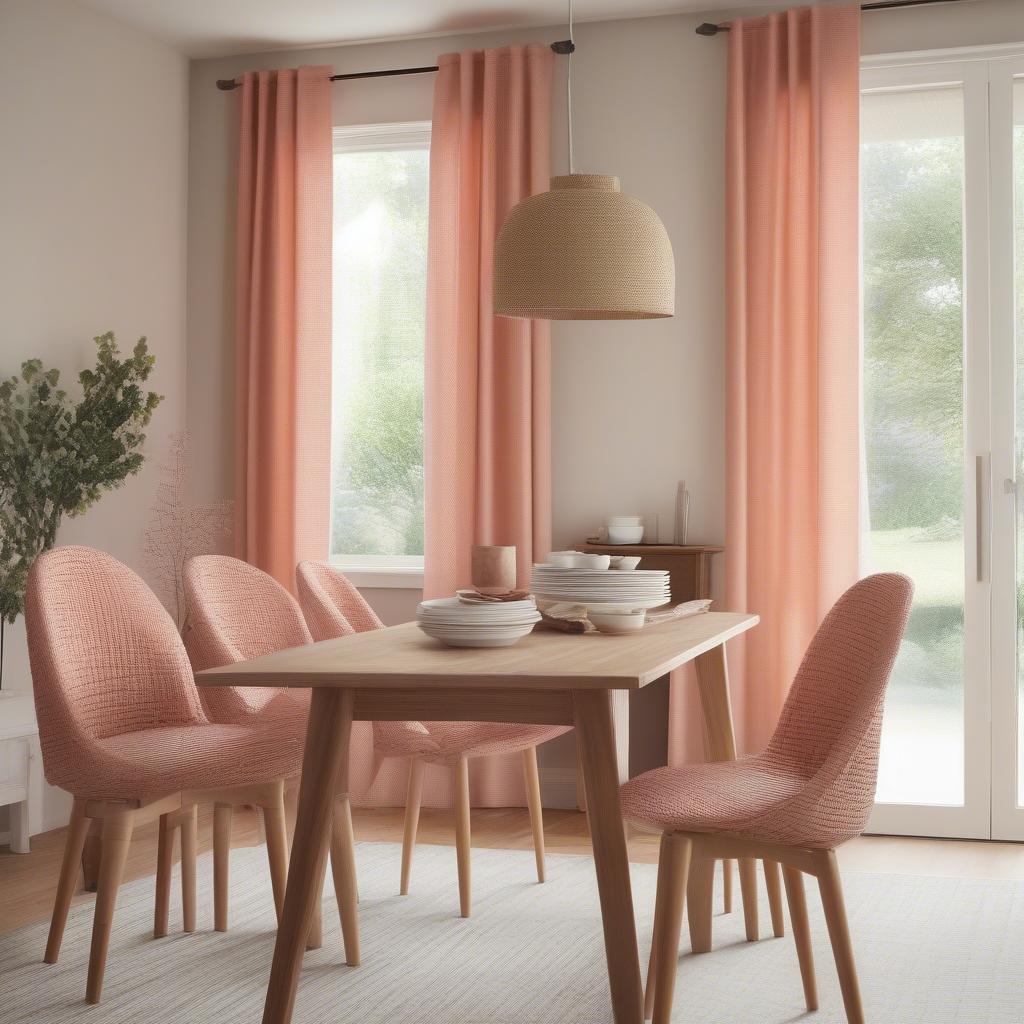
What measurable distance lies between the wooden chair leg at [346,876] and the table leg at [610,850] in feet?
2.25

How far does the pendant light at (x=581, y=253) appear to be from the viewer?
273 centimetres

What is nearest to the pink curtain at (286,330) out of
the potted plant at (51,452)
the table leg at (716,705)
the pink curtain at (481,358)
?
the pink curtain at (481,358)

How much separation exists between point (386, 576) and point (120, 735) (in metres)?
1.97

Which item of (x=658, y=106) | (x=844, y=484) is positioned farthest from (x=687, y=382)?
(x=658, y=106)

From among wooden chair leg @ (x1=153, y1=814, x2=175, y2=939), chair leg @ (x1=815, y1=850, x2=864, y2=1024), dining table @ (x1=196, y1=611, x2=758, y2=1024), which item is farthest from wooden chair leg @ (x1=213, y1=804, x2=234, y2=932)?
chair leg @ (x1=815, y1=850, x2=864, y2=1024)

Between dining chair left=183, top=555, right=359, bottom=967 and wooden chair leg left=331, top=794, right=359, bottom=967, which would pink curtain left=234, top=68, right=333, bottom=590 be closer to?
dining chair left=183, top=555, right=359, bottom=967

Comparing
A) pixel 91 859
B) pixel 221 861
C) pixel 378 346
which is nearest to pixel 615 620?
pixel 221 861

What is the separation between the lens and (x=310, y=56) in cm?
495

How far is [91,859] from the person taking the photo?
3539mm

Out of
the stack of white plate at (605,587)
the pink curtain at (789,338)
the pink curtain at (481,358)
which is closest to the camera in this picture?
the stack of white plate at (605,587)

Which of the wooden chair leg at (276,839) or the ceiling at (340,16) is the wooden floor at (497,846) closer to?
the wooden chair leg at (276,839)

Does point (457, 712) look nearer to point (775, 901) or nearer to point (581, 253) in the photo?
point (581, 253)

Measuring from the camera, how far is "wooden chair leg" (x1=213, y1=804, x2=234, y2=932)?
3059mm

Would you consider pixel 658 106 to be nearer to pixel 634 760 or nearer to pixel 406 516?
pixel 406 516
